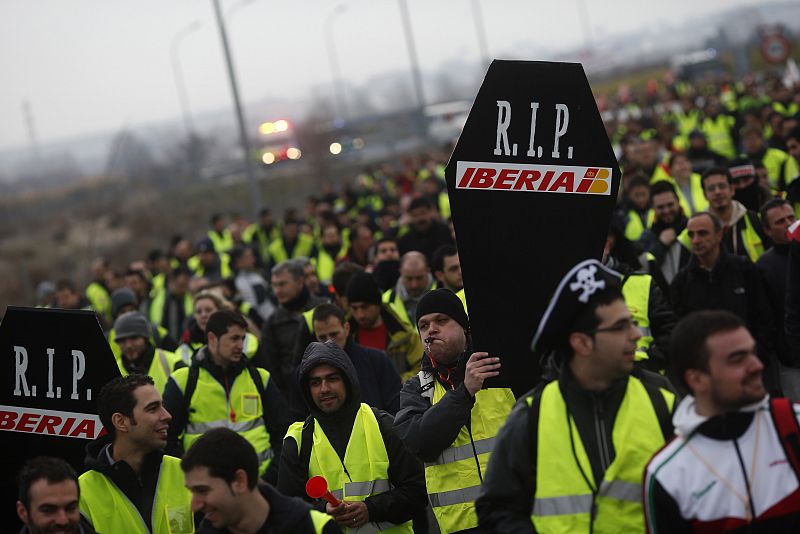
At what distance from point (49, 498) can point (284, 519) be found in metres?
1.12

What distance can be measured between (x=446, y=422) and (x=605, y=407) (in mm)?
1342

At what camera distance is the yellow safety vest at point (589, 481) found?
425 centimetres

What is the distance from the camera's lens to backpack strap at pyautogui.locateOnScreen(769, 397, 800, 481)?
13.2 ft

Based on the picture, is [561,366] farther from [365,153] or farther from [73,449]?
[365,153]

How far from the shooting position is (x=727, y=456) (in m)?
4.04

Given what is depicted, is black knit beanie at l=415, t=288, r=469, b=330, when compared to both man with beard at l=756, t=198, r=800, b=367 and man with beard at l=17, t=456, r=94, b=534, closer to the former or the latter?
man with beard at l=17, t=456, r=94, b=534

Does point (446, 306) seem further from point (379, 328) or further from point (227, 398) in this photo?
point (379, 328)

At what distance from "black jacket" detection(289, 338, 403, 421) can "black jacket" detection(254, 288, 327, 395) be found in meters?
2.56

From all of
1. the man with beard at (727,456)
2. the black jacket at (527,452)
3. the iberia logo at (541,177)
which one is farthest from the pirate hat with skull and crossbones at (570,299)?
the iberia logo at (541,177)

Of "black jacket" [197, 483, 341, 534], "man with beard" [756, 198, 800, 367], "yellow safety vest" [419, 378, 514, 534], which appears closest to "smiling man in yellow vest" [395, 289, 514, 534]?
"yellow safety vest" [419, 378, 514, 534]

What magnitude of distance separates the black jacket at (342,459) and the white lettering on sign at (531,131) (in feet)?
5.99

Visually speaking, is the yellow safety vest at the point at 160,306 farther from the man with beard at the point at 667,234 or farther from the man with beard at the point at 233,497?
the man with beard at the point at 233,497

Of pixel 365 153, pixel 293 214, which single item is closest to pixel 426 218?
pixel 293 214

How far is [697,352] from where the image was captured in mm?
4121
